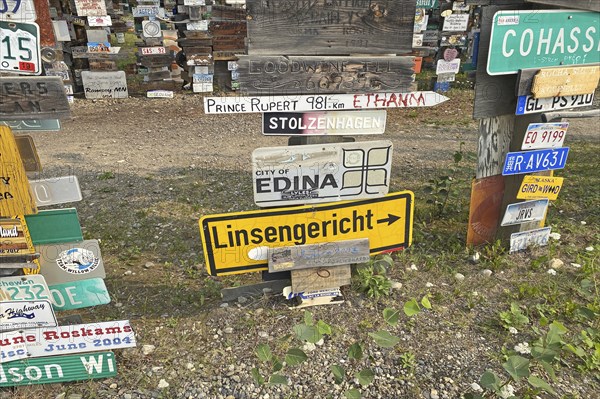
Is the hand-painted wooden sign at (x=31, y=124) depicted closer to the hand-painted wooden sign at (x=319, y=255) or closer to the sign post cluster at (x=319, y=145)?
the sign post cluster at (x=319, y=145)

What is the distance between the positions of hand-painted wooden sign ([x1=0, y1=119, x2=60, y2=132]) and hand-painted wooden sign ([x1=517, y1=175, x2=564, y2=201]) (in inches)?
168

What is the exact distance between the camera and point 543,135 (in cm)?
434

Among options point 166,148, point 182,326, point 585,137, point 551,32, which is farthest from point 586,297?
point 166,148

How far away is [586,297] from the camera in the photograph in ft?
13.4

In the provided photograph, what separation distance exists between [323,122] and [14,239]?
244 centimetres

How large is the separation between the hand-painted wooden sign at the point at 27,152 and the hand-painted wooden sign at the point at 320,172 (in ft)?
5.06

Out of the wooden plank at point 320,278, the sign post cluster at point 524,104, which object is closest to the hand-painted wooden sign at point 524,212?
the sign post cluster at point 524,104

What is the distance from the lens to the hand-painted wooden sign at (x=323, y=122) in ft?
11.2

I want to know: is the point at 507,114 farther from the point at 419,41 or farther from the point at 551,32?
the point at 419,41

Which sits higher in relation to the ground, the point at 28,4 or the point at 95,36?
the point at 28,4

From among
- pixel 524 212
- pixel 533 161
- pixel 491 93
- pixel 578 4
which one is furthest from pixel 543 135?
pixel 578 4

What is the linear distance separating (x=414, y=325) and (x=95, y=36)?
11.4 m

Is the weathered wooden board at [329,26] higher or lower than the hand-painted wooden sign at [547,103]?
higher

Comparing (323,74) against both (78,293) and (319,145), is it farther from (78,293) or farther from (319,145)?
(78,293)
